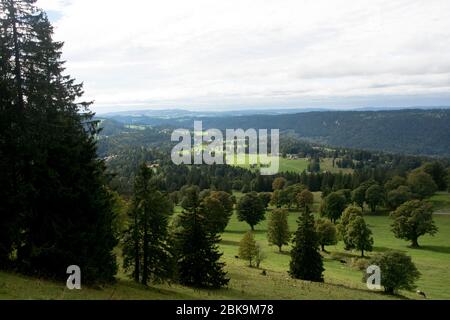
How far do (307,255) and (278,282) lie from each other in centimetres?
799

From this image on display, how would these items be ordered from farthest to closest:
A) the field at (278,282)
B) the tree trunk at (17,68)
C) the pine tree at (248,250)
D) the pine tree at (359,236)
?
1. the pine tree at (359,236)
2. the pine tree at (248,250)
3. the tree trunk at (17,68)
4. the field at (278,282)

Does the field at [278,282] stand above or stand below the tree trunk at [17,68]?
below

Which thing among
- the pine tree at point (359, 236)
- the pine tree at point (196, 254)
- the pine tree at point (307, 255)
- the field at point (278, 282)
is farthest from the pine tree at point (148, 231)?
the pine tree at point (359, 236)

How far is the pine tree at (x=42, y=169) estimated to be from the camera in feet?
84.4

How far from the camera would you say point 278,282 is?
1984 inches

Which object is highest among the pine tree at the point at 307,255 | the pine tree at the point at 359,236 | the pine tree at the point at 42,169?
the pine tree at the point at 42,169

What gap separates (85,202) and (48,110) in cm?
665

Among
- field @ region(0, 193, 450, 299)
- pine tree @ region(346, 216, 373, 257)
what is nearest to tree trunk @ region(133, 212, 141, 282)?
field @ region(0, 193, 450, 299)

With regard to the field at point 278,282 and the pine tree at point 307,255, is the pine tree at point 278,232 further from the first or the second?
the pine tree at point 307,255

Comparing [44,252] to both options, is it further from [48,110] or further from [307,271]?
[307,271]

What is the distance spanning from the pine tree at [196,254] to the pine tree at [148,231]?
12.7 ft

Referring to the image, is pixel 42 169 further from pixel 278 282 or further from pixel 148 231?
pixel 278 282
